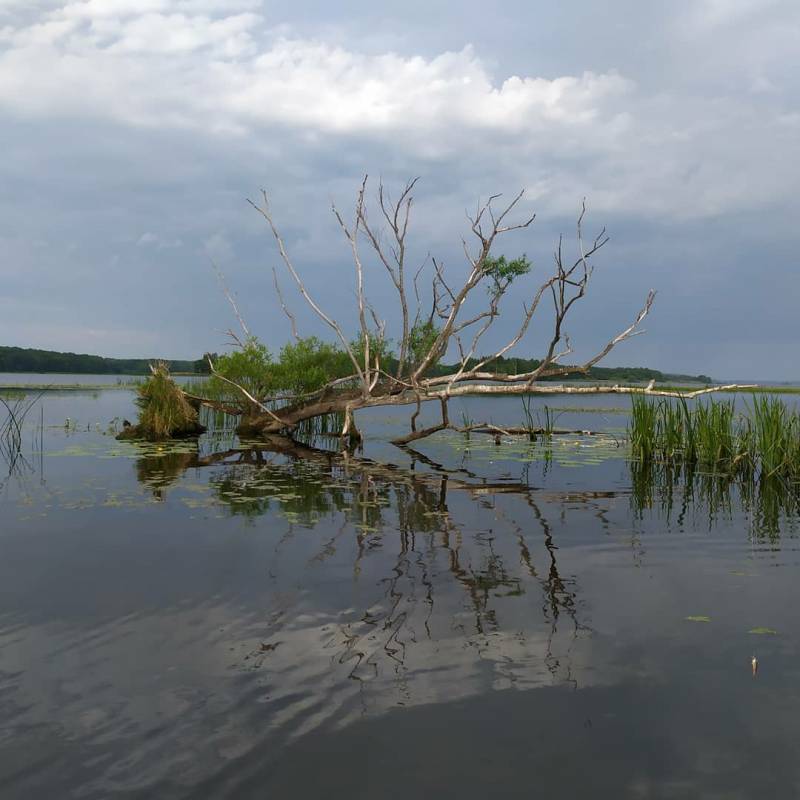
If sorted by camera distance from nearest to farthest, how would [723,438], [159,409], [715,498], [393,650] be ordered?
1. [393,650]
2. [715,498]
3. [723,438]
4. [159,409]

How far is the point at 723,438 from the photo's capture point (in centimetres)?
1340

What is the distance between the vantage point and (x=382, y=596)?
557cm

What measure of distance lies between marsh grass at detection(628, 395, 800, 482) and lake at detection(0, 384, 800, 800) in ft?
9.74

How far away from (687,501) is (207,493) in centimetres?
731

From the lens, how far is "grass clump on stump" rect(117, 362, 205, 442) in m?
18.6

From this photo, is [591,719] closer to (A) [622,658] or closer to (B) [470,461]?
(A) [622,658]

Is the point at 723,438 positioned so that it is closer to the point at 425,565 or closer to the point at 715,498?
the point at 715,498

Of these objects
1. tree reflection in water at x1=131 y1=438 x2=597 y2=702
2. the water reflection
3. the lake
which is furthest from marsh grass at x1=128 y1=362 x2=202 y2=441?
the water reflection

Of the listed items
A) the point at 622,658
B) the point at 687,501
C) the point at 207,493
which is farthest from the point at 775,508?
the point at 207,493

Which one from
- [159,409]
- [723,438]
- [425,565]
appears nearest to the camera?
[425,565]

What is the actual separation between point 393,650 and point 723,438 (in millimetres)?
11022

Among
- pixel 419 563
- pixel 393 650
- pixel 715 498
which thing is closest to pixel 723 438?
pixel 715 498

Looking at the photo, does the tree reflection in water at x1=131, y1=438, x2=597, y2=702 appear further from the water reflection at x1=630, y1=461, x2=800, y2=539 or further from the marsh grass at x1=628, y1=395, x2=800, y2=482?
the marsh grass at x1=628, y1=395, x2=800, y2=482

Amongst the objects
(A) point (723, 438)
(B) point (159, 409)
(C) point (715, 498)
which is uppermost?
(B) point (159, 409)
